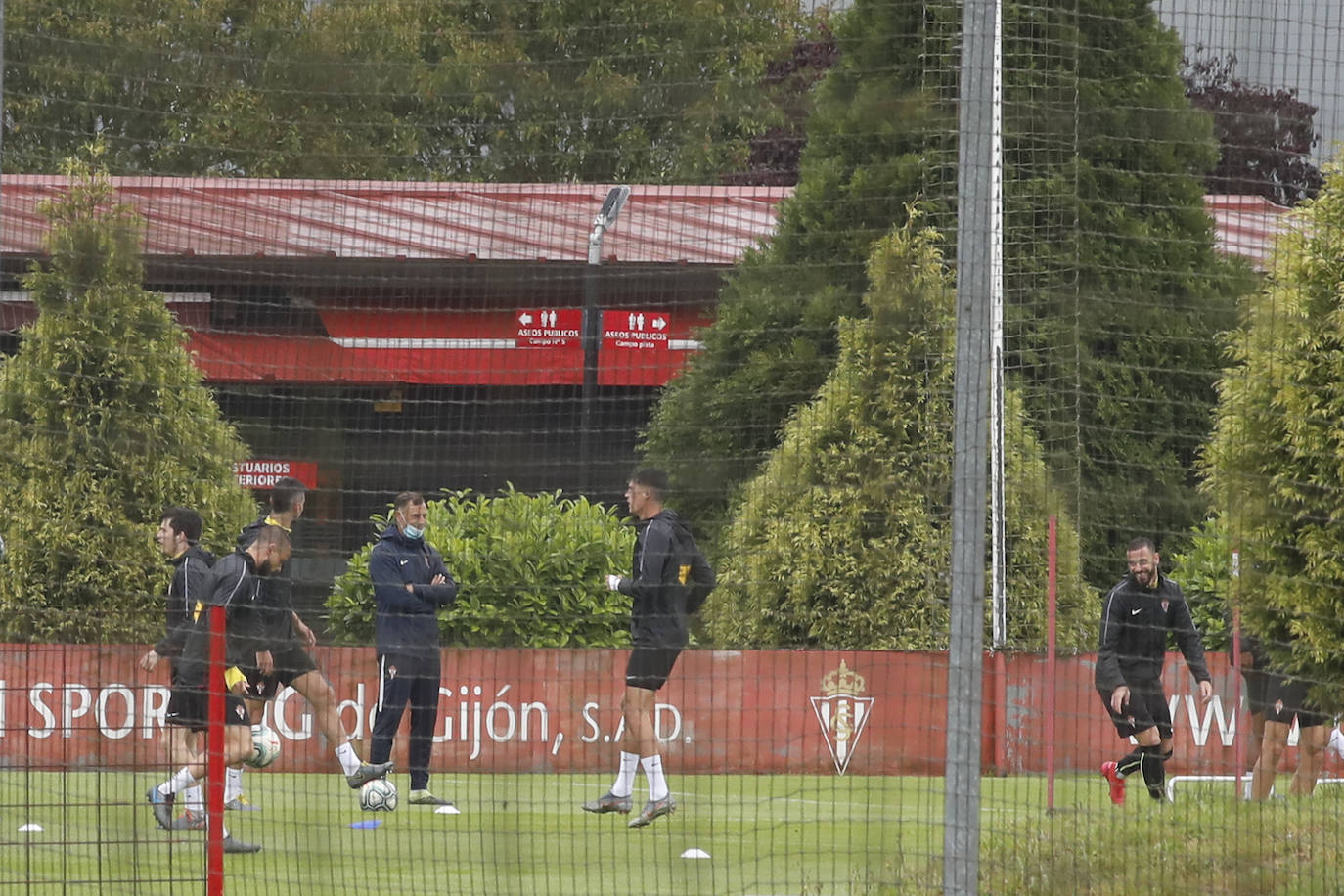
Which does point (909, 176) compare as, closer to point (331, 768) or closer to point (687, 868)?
point (687, 868)

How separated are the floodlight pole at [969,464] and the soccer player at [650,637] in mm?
3825

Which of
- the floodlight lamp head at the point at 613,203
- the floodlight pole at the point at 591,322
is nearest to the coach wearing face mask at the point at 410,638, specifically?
the floodlight pole at the point at 591,322

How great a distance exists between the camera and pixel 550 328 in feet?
26.4

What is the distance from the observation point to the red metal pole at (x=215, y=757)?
25.0 feet

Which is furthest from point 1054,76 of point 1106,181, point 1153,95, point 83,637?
point 83,637

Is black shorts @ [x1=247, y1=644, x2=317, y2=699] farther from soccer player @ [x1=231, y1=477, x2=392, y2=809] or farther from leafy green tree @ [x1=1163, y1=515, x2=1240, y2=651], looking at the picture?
leafy green tree @ [x1=1163, y1=515, x2=1240, y2=651]

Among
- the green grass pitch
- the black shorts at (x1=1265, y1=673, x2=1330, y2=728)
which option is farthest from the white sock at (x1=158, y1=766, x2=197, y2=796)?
the black shorts at (x1=1265, y1=673, x2=1330, y2=728)

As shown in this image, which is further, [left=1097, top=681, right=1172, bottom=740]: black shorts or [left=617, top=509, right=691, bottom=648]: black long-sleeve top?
[left=1097, top=681, right=1172, bottom=740]: black shorts

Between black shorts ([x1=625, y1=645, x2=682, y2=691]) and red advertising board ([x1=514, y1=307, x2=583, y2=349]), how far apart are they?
3.01m

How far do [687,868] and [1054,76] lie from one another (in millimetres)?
4007

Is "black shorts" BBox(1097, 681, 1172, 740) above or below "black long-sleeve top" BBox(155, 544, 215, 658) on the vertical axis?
below

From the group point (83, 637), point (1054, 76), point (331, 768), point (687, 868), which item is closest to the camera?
point (1054, 76)

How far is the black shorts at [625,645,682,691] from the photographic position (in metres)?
10.7

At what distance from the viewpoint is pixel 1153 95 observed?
8.13 meters
